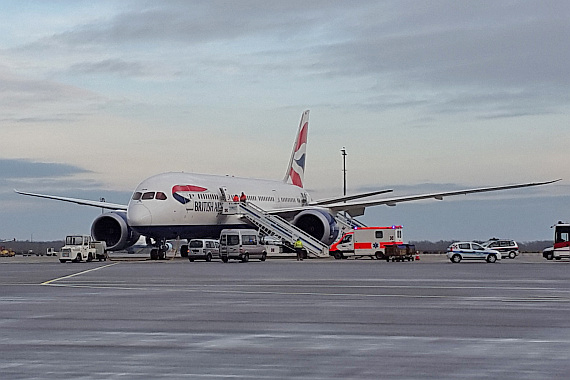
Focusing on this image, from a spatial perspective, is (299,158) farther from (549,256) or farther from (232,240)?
(232,240)

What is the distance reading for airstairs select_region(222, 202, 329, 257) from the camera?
55.9 metres

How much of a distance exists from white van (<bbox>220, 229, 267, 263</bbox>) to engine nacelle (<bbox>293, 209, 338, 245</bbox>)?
8341mm

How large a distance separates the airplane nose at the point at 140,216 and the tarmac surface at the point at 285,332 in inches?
1068

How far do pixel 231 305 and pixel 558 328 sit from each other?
6.83 m

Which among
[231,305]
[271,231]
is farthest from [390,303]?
[271,231]

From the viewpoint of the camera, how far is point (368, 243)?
183 feet

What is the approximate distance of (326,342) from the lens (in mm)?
12398

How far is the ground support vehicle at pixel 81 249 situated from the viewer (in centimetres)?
5031

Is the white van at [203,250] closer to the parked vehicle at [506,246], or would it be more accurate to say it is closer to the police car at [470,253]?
the police car at [470,253]

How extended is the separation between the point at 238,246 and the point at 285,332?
3515 centimetres

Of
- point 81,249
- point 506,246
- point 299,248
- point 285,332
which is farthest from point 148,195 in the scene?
point 285,332

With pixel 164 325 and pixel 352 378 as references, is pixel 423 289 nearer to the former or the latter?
pixel 164 325

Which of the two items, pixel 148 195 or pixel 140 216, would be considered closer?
pixel 140 216

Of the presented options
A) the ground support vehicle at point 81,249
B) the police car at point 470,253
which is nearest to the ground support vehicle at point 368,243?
the police car at point 470,253
